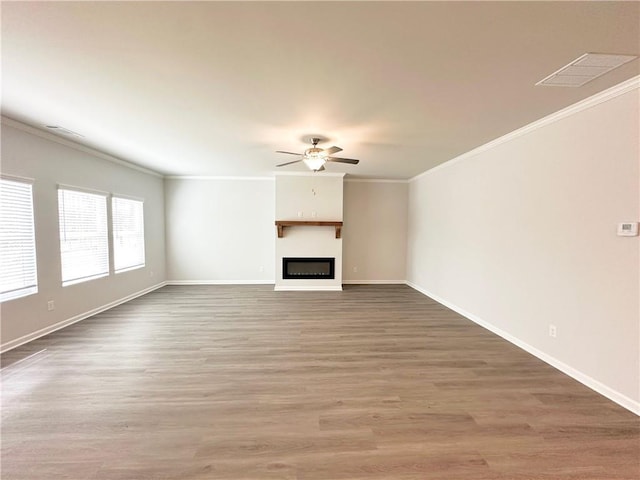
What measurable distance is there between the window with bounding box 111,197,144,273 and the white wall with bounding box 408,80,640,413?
20.4ft

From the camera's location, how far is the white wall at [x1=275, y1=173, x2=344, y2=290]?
20.0 ft

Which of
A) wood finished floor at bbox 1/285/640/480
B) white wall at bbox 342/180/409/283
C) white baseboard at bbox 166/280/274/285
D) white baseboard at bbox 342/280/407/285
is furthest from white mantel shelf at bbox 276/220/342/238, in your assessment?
wood finished floor at bbox 1/285/640/480

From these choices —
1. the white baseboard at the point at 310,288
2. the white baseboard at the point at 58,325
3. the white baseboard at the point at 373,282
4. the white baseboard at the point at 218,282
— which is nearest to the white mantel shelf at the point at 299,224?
the white baseboard at the point at 310,288

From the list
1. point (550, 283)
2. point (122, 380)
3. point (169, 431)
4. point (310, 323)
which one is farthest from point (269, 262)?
point (550, 283)

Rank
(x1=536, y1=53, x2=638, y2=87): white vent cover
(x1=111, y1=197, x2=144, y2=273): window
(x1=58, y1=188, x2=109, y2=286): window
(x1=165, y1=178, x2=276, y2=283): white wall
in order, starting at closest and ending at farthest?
1. (x1=536, y1=53, x2=638, y2=87): white vent cover
2. (x1=58, y1=188, x2=109, y2=286): window
3. (x1=111, y1=197, x2=144, y2=273): window
4. (x1=165, y1=178, x2=276, y2=283): white wall

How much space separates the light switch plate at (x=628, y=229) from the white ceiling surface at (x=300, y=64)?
1171mm

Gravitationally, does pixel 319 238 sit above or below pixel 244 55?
below

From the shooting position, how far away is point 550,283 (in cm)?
290

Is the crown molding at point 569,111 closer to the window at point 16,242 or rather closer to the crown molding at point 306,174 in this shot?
the crown molding at point 306,174

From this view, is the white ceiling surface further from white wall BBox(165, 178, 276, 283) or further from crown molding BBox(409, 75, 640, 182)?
white wall BBox(165, 178, 276, 283)

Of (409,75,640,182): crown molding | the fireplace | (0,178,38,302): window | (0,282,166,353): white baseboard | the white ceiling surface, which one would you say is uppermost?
the white ceiling surface

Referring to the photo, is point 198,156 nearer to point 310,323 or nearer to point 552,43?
point 310,323

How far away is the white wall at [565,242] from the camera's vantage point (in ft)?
7.31

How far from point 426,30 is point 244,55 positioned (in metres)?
1.20
